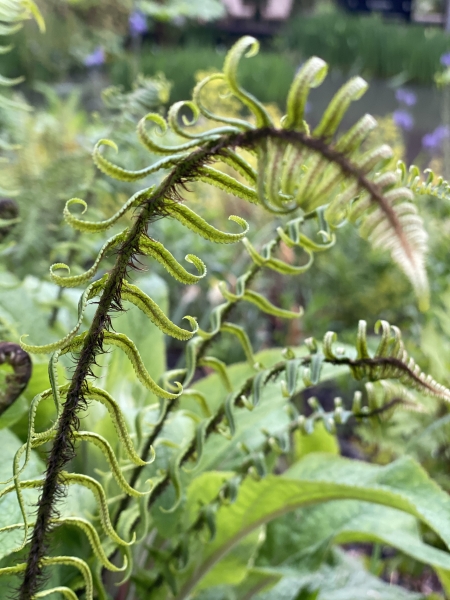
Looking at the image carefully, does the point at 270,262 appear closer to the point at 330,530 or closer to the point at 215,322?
the point at 215,322

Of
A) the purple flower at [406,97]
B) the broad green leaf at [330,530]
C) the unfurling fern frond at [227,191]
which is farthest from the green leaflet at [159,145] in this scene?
the purple flower at [406,97]

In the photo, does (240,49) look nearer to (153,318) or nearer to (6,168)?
(153,318)

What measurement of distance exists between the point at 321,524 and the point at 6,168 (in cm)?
83

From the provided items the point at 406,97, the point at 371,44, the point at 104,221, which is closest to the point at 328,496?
the point at 104,221

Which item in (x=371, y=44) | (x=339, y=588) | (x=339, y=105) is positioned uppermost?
(x=371, y=44)

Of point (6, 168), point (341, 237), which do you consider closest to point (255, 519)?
point (6, 168)

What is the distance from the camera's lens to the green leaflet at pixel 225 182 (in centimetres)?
23

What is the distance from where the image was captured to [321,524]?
0.57 metres

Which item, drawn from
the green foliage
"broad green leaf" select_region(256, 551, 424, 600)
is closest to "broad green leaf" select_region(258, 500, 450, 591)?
"broad green leaf" select_region(256, 551, 424, 600)

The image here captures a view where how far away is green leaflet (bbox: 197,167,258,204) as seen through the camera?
23cm

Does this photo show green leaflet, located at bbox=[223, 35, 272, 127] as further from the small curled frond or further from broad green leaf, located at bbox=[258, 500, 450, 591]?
broad green leaf, located at bbox=[258, 500, 450, 591]

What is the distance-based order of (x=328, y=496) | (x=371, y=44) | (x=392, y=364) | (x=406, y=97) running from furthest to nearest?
1. (x=371, y=44)
2. (x=406, y=97)
3. (x=328, y=496)
4. (x=392, y=364)

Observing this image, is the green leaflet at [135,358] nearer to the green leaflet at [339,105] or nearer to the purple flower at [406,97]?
the green leaflet at [339,105]

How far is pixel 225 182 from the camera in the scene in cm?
24
